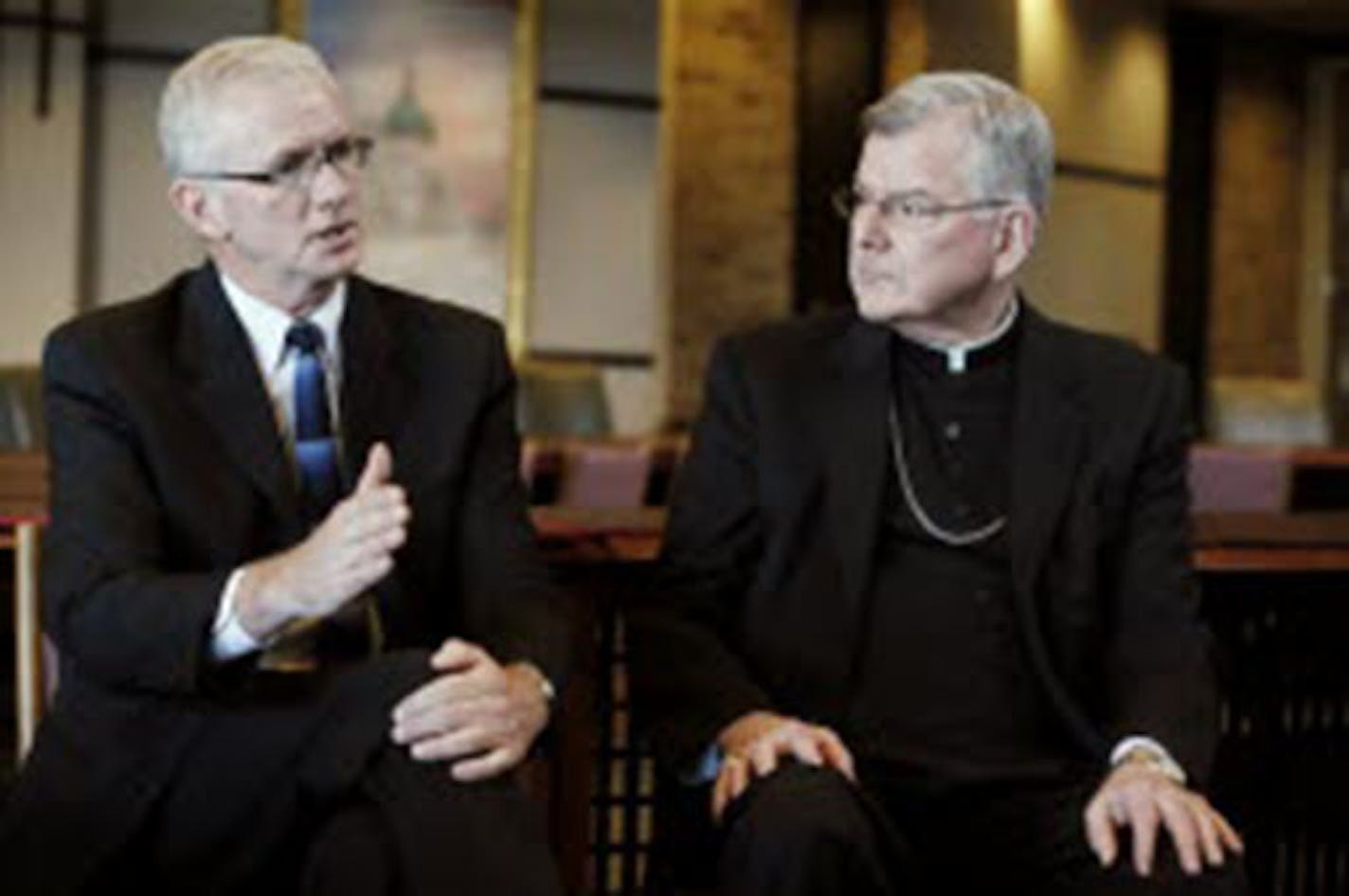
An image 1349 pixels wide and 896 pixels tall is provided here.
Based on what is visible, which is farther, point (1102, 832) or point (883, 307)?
point (883, 307)

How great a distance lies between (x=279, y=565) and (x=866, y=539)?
748mm

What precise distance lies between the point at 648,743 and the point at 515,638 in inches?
9.7

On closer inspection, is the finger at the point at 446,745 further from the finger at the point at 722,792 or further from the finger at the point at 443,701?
the finger at the point at 722,792

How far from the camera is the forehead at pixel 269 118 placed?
8.16ft

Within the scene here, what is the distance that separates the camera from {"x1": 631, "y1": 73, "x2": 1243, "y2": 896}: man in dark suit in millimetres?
2633

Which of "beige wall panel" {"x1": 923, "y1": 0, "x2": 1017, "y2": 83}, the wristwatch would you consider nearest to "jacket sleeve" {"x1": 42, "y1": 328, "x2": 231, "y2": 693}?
the wristwatch

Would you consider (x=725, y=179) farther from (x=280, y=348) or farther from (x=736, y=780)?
(x=736, y=780)

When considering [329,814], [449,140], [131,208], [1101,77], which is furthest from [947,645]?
[1101,77]

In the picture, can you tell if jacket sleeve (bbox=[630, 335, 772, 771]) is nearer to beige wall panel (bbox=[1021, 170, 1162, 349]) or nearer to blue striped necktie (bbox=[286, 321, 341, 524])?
blue striped necktie (bbox=[286, 321, 341, 524])

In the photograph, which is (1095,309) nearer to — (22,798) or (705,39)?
(705,39)

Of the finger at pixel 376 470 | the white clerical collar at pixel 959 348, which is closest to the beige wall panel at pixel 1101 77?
the white clerical collar at pixel 959 348

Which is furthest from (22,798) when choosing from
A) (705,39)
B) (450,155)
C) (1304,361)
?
(1304,361)

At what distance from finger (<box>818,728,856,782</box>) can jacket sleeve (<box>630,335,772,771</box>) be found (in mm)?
132

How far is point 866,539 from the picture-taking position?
269cm
